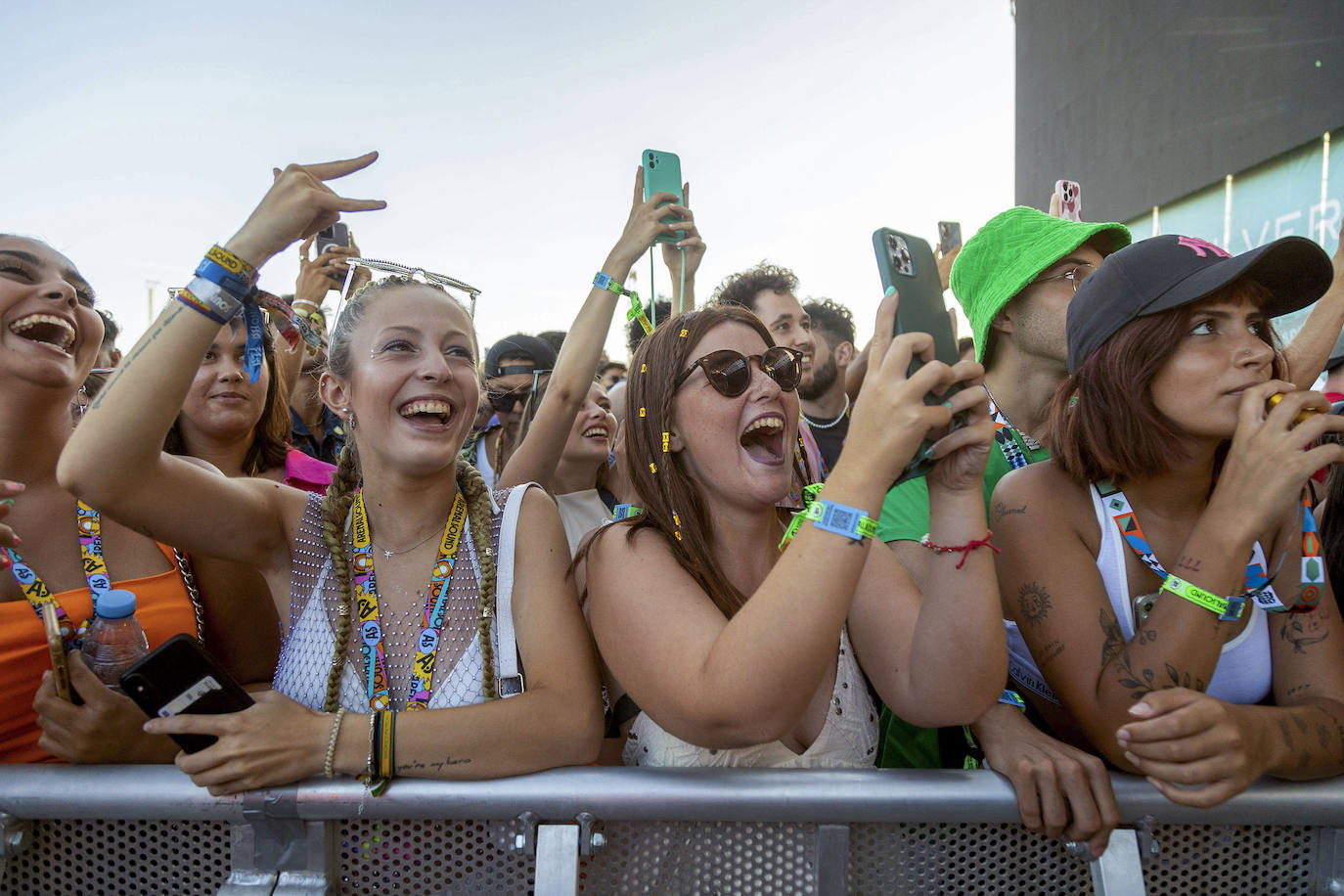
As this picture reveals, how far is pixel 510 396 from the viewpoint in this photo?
4215 millimetres

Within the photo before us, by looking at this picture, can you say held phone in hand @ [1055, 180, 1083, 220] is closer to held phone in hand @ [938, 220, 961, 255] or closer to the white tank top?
held phone in hand @ [938, 220, 961, 255]

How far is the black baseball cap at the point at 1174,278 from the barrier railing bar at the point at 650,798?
979 millimetres

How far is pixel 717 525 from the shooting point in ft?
6.54

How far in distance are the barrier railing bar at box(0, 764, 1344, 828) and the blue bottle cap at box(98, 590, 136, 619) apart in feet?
0.92

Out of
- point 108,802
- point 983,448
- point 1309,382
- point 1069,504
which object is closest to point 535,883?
point 108,802

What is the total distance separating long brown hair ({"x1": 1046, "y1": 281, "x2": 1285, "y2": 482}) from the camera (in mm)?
1810

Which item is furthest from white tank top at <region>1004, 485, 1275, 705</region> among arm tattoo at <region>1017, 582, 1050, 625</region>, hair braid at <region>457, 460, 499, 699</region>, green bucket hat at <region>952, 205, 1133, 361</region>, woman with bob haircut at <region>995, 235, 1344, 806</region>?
hair braid at <region>457, 460, 499, 699</region>

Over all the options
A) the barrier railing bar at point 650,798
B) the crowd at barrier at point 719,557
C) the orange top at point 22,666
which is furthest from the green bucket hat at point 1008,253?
the orange top at point 22,666

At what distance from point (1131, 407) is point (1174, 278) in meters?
0.30

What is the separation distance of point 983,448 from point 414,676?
51.0 inches

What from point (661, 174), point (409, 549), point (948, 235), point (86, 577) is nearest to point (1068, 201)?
point (948, 235)

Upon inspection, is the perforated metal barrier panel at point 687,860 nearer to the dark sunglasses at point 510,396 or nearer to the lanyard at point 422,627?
the lanyard at point 422,627

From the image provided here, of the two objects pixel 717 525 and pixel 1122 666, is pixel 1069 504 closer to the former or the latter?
pixel 1122 666

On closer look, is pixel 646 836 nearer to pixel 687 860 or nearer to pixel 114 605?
pixel 687 860
